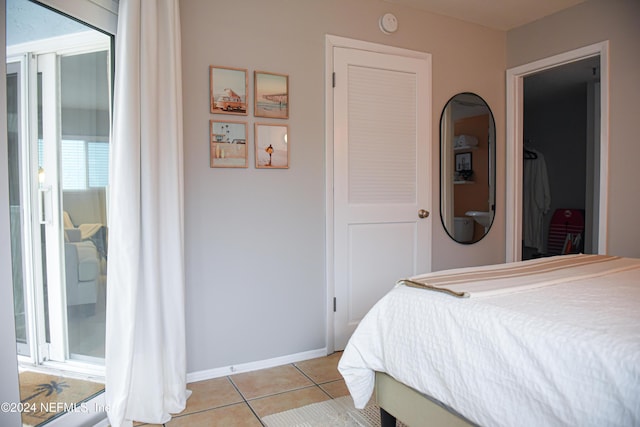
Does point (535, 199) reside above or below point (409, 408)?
above

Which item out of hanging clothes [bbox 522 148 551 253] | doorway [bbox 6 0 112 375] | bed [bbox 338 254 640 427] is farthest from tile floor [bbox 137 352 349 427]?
hanging clothes [bbox 522 148 551 253]

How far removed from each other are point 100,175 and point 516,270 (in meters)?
2.02

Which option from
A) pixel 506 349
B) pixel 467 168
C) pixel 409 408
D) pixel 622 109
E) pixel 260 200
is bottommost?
pixel 409 408

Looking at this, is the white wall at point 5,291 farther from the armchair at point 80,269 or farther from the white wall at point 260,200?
the white wall at point 260,200

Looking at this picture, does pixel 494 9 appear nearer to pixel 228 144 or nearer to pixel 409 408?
pixel 228 144

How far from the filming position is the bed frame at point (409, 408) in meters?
1.34

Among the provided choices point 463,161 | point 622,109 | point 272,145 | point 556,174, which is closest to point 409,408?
point 272,145

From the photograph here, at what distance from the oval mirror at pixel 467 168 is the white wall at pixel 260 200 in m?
0.82

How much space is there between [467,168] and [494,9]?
122 cm

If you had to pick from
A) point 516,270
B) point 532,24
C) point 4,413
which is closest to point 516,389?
point 516,270

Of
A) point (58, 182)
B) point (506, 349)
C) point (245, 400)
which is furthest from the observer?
point (245, 400)

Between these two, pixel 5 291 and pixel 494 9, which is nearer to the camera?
pixel 5 291

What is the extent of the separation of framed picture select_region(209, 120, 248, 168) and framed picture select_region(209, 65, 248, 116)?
8cm

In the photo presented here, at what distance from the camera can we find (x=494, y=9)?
10.4 feet
